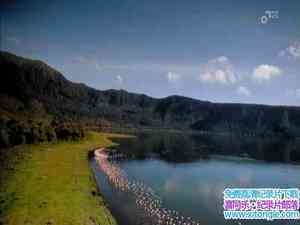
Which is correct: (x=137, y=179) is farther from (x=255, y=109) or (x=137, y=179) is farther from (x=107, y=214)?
(x=255, y=109)

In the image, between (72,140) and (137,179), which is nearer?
(137,179)

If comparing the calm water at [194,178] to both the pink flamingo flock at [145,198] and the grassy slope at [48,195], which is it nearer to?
the pink flamingo flock at [145,198]

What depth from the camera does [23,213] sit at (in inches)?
720

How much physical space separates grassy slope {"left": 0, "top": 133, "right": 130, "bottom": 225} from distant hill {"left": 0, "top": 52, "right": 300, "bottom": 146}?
26.6 meters

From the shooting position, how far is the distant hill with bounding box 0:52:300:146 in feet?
274

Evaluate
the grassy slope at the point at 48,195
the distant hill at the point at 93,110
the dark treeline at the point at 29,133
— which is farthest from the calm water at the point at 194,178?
the distant hill at the point at 93,110

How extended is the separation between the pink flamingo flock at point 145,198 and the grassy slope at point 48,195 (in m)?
3.03

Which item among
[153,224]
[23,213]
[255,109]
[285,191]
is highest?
[255,109]

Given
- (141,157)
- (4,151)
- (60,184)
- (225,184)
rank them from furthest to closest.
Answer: (141,157)
(4,151)
(225,184)
(60,184)

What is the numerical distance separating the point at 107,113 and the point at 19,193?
146104mm

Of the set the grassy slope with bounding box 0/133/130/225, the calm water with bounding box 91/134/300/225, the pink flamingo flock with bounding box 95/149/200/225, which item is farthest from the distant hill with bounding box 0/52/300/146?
the grassy slope with bounding box 0/133/130/225

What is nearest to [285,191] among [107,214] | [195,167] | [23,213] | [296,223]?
[296,223]

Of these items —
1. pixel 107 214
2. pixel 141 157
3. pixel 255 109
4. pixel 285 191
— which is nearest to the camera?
pixel 285 191

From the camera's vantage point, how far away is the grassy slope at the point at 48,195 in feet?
59.6
